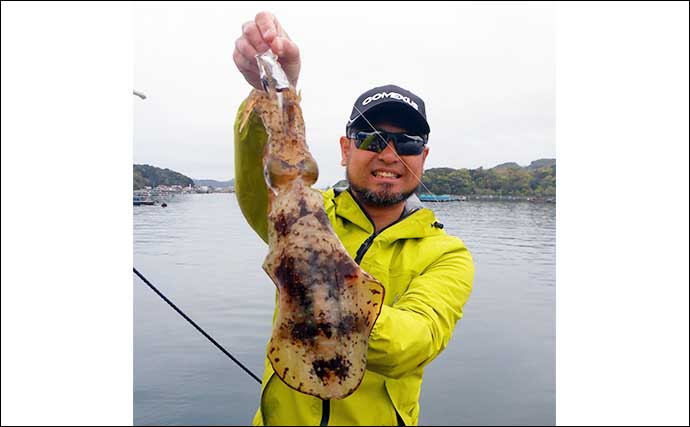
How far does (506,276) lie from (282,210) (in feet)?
17.4

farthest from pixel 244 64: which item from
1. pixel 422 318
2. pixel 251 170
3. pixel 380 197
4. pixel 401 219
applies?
pixel 422 318

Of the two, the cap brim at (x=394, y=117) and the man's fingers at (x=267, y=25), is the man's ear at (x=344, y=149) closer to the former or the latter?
the cap brim at (x=394, y=117)

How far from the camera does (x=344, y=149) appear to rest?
9.57ft

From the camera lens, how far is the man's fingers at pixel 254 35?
6.76ft

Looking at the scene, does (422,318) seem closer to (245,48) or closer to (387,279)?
(387,279)

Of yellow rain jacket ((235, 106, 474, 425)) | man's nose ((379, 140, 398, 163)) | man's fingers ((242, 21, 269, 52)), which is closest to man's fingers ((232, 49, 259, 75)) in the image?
man's fingers ((242, 21, 269, 52))

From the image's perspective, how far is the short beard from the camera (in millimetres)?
2674

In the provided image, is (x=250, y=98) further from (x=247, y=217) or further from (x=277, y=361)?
(x=277, y=361)

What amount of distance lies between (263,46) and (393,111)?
3.07 feet

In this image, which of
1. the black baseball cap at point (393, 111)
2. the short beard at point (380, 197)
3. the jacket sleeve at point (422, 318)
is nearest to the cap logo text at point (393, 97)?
the black baseball cap at point (393, 111)

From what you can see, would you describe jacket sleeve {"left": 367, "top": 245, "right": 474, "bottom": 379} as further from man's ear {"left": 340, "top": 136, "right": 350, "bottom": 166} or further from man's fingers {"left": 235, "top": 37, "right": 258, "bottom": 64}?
man's fingers {"left": 235, "top": 37, "right": 258, "bottom": 64}

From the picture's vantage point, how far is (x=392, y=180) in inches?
105

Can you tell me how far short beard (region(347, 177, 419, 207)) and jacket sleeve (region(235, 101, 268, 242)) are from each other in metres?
0.60

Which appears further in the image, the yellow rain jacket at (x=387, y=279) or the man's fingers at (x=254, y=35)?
the yellow rain jacket at (x=387, y=279)
